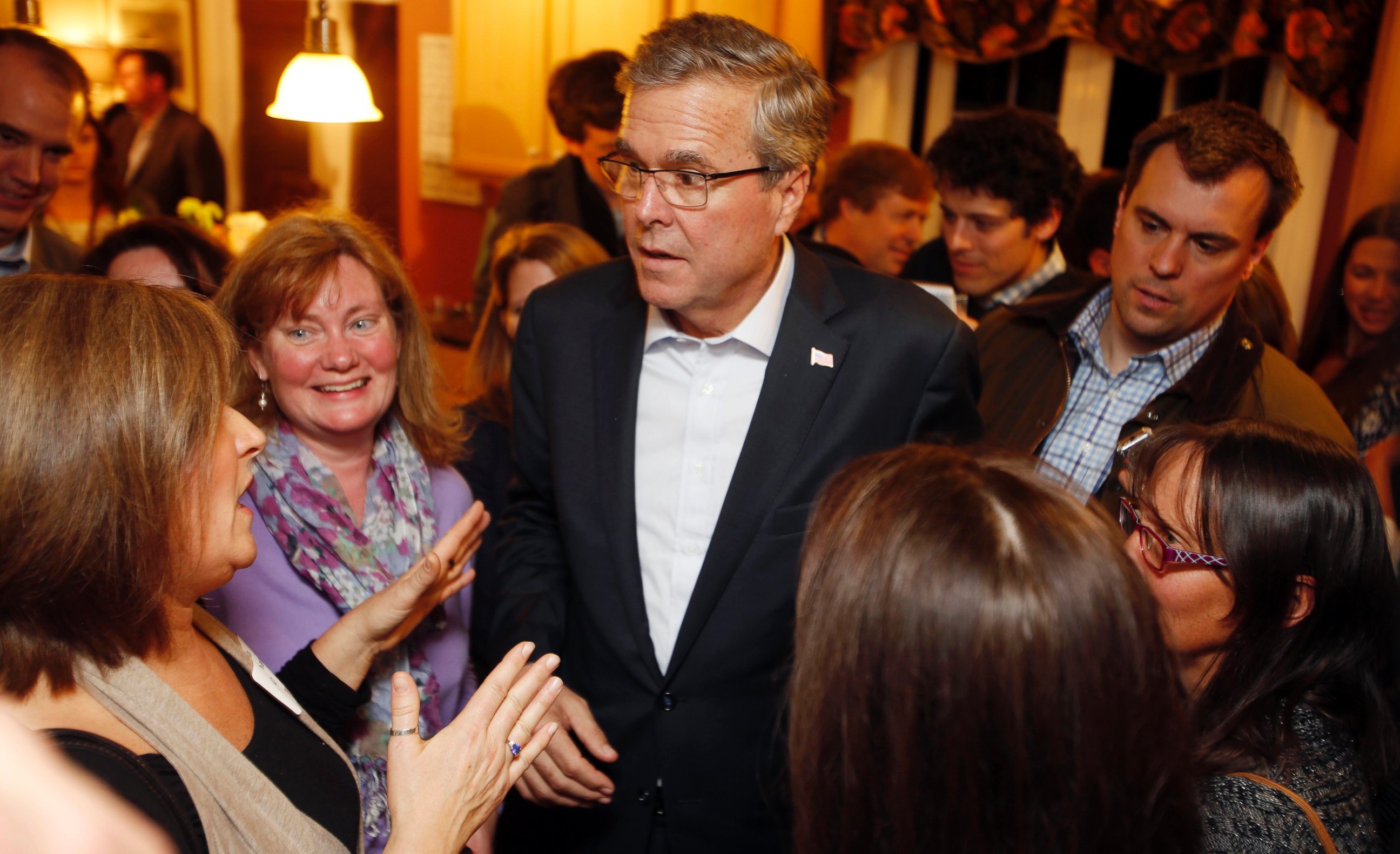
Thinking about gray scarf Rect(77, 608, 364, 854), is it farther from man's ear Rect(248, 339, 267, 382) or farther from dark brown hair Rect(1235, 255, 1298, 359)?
dark brown hair Rect(1235, 255, 1298, 359)

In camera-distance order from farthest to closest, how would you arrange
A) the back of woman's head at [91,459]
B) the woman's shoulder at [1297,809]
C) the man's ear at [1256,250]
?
1. the man's ear at [1256,250]
2. the woman's shoulder at [1297,809]
3. the back of woman's head at [91,459]

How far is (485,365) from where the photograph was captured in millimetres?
2703

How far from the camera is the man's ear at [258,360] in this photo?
177 centimetres

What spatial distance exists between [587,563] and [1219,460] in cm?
98

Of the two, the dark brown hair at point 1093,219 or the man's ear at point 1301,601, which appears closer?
the man's ear at point 1301,601

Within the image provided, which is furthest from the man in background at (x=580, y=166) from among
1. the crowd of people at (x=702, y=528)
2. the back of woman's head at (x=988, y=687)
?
the back of woman's head at (x=988, y=687)

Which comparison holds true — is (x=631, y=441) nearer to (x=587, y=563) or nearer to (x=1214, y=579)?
(x=587, y=563)

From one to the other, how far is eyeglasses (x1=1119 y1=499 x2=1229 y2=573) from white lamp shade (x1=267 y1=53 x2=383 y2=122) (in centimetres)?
314

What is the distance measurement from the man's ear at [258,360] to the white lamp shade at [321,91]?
2.08 metres

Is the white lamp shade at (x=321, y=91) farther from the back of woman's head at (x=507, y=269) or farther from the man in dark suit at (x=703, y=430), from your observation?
the man in dark suit at (x=703, y=430)

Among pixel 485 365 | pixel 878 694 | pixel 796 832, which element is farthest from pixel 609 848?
pixel 485 365

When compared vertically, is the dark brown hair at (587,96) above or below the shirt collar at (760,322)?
above

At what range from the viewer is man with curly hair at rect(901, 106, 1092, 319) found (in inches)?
111

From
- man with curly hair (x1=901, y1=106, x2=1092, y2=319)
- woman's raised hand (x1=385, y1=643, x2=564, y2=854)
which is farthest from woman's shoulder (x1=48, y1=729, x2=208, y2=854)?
man with curly hair (x1=901, y1=106, x2=1092, y2=319)
